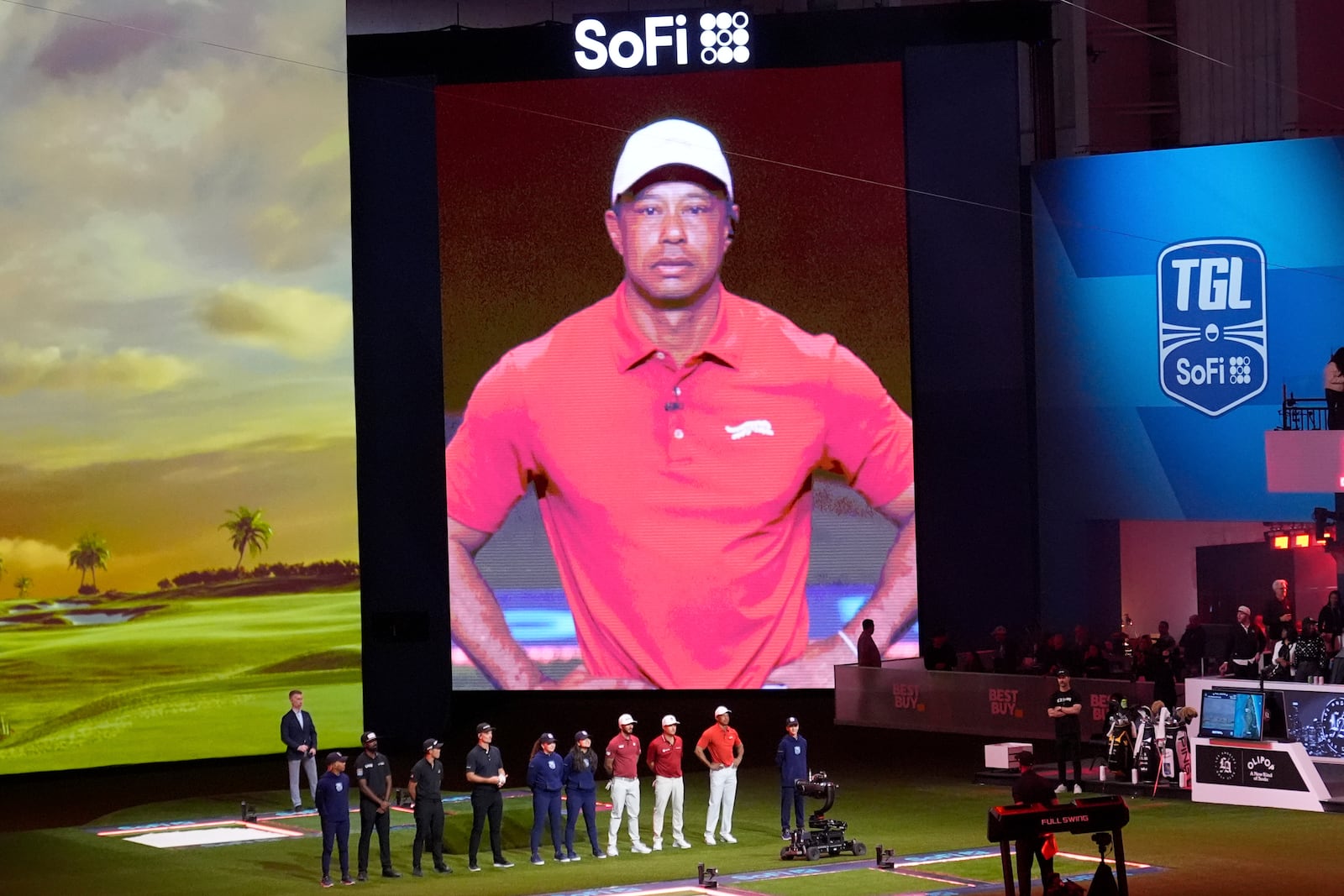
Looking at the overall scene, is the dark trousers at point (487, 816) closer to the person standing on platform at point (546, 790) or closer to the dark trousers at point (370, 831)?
the person standing on platform at point (546, 790)

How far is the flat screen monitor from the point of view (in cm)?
2333

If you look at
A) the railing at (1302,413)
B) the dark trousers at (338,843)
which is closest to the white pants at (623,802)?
the dark trousers at (338,843)

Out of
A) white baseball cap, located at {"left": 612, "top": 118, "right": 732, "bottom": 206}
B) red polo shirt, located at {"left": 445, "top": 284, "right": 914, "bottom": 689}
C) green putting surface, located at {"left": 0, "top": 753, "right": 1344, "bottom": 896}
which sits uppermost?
white baseball cap, located at {"left": 612, "top": 118, "right": 732, "bottom": 206}

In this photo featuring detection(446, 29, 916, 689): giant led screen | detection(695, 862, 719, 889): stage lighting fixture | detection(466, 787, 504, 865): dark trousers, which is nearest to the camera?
detection(695, 862, 719, 889): stage lighting fixture

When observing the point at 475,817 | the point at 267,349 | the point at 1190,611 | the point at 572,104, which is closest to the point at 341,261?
the point at 267,349

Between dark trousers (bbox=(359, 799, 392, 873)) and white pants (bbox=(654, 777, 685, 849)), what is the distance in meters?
3.04

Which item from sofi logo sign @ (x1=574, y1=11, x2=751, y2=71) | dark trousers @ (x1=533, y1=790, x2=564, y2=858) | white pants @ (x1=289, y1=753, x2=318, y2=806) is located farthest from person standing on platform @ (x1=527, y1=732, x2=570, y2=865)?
sofi logo sign @ (x1=574, y1=11, x2=751, y2=71)

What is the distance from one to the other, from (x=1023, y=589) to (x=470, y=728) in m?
9.51

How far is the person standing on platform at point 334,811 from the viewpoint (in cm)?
2050

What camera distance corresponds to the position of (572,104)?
3200 cm

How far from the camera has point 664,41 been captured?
1252 inches

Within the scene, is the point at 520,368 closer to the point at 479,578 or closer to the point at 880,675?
the point at 479,578

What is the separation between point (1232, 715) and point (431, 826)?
9.67m

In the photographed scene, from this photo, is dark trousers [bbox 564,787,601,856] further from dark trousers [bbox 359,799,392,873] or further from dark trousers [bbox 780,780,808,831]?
dark trousers [bbox 780,780,808,831]
